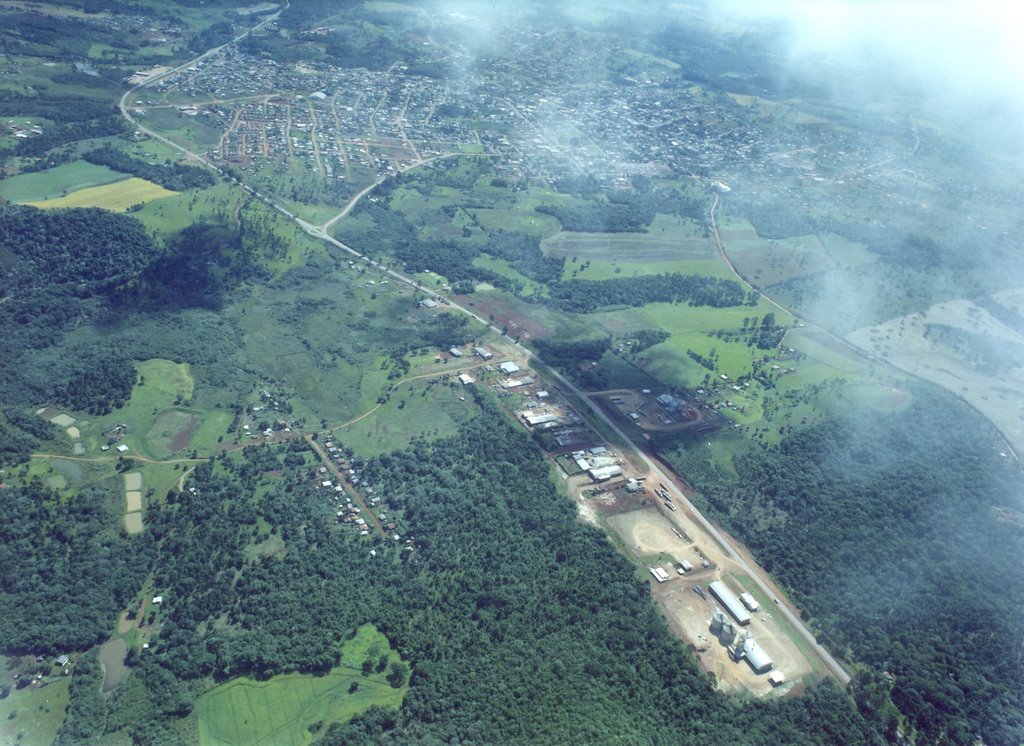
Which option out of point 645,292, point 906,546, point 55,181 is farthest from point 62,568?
point 645,292

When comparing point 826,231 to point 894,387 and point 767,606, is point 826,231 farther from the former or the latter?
point 767,606

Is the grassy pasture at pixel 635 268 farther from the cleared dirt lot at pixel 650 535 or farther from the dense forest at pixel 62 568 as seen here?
the dense forest at pixel 62 568

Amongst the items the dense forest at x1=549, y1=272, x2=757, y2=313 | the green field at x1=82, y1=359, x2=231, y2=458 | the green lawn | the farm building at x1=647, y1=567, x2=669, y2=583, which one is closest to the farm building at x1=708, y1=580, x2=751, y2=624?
the farm building at x1=647, y1=567, x2=669, y2=583

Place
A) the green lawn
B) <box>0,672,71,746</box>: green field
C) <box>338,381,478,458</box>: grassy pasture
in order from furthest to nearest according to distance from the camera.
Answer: the green lawn < <box>338,381,478,458</box>: grassy pasture < <box>0,672,71,746</box>: green field

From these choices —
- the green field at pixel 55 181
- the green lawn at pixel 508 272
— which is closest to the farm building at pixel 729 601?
the green lawn at pixel 508 272

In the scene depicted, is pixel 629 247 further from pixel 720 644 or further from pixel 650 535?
pixel 720 644

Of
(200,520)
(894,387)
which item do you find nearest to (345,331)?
(200,520)

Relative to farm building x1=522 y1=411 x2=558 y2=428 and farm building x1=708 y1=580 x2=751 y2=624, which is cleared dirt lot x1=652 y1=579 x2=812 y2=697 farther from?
farm building x1=522 y1=411 x2=558 y2=428
